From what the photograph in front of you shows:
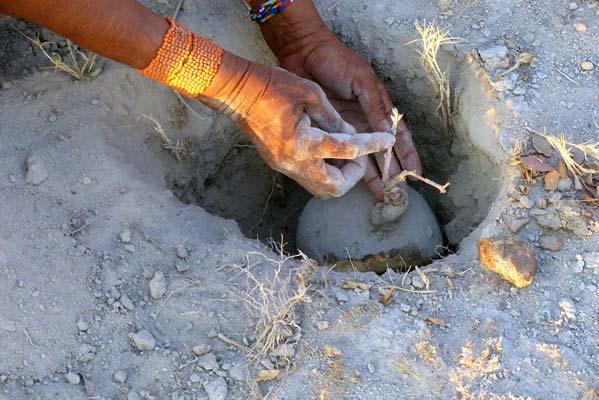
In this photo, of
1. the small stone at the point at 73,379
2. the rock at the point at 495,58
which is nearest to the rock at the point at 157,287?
the small stone at the point at 73,379

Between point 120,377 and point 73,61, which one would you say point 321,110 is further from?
point 120,377

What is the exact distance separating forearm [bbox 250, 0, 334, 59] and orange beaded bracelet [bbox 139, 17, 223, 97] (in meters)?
0.62

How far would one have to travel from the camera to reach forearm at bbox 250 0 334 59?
326cm

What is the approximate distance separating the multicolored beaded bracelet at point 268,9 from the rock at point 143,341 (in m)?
1.52

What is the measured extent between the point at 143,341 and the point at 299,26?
5.09ft

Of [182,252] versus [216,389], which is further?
[182,252]

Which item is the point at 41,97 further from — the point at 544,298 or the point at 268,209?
the point at 544,298

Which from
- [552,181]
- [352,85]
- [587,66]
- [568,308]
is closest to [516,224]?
[552,181]

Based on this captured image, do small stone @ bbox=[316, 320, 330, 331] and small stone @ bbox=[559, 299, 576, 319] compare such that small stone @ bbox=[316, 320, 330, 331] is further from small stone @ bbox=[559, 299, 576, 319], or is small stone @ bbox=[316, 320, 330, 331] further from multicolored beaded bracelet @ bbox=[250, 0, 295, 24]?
multicolored beaded bracelet @ bbox=[250, 0, 295, 24]

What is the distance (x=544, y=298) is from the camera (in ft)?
8.41

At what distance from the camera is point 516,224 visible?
2729mm

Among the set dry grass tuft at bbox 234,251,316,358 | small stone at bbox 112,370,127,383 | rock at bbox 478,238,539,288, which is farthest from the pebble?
rock at bbox 478,238,539,288

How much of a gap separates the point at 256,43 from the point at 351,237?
1.02 meters

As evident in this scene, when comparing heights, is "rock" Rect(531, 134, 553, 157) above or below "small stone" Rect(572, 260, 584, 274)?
above
